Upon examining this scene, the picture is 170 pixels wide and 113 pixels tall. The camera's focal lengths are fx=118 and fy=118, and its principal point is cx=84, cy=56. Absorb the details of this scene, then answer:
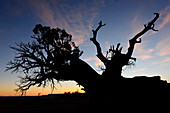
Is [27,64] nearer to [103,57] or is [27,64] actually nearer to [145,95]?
[103,57]

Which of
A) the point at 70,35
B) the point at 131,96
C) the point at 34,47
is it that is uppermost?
the point at 70,35

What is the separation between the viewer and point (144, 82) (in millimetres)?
8508

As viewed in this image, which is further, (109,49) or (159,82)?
(109,49)

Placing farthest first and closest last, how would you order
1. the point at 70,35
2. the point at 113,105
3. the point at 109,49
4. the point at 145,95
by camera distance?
the point at 70,35 < the point at 109,49 < the point at 113,105 < the point at 145,95

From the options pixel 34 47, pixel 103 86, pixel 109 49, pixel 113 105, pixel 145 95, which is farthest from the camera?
pixel 34 47

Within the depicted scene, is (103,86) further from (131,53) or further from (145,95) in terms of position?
(131,53)

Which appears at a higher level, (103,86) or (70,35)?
(70,35)

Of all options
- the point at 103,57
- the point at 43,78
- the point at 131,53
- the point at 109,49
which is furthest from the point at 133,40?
the point at 43,78

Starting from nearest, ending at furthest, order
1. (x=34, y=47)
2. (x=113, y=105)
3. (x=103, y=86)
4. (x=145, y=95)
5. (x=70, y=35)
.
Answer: (x=145, y=95) → (x=113, y=105) → (x=103, y=86) → (x=34, y=47) → (x=70, y=35)

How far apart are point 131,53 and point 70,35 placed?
6743mm

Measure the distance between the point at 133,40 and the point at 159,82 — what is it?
4259 millimetres

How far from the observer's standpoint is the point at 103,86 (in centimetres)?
965

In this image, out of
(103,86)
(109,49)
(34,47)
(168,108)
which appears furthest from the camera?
(34,47)

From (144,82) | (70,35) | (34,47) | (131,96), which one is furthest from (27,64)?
(144,82)
